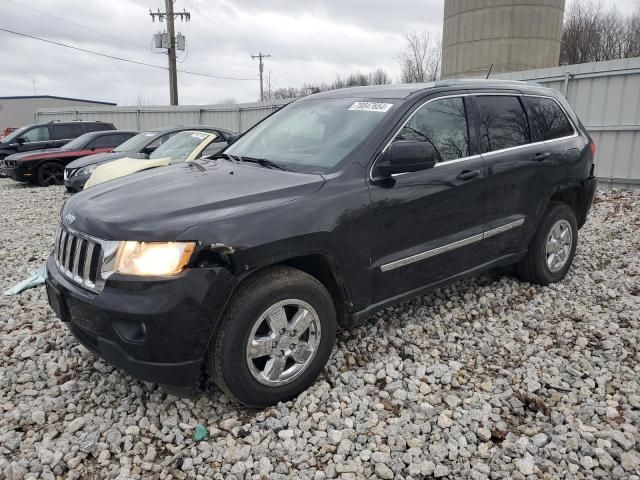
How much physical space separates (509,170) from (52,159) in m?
12.1

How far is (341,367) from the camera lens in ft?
10.9

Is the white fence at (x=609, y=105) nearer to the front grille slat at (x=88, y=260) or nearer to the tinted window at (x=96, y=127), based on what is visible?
the front grille slat at (x=88, y=260)

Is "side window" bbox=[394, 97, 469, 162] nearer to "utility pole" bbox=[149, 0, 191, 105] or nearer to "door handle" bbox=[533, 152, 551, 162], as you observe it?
"door handle" bbox=[533, 152, 551, 162]

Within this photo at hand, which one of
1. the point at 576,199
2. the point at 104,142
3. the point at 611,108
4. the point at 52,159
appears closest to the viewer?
the point at 576,199

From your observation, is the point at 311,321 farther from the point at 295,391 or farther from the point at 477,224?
the point at 477,224

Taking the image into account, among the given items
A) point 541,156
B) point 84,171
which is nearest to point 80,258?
point 541,156

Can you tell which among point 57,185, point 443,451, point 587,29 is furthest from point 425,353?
point 587,29

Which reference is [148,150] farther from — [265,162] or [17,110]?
[17,110]

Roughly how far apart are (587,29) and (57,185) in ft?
124

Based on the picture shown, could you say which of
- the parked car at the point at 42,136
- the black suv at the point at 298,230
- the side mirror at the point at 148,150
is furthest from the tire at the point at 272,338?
the parked car at the point at 42,136

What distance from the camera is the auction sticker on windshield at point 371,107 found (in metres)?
3.41

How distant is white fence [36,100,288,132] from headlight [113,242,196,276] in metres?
13.9

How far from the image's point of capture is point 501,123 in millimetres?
4039

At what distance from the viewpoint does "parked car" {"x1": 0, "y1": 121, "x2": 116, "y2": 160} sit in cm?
1456
